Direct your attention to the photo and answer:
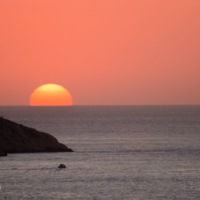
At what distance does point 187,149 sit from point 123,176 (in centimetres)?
3218

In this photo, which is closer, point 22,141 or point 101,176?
point 101,176

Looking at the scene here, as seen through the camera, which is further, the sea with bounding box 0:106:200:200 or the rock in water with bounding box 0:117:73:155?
A: the rock in water with bounding box 0:117:73:155

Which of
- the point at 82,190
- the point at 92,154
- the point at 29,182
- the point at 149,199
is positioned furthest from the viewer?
the point at 92,154

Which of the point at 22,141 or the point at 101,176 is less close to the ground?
the point at 22,141

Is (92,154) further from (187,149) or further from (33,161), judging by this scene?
(187,149)

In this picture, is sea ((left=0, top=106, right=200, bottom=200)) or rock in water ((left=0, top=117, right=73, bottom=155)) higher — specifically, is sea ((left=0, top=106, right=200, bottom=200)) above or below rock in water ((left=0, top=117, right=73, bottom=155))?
below

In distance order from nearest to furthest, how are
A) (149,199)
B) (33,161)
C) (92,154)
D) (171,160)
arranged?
(149,199)
(33,161)
(171,160)
(92,154)

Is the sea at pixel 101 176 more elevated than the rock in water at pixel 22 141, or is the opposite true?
the rock in water at pixel 22 141

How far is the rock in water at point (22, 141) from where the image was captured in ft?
229

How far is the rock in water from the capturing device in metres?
69.7

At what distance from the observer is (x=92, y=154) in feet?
233

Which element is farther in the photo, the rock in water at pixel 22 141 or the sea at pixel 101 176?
the rock in water at pixel 22 141

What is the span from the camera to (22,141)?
71062 mm

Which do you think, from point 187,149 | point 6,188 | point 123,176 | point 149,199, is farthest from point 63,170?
point 187,149
